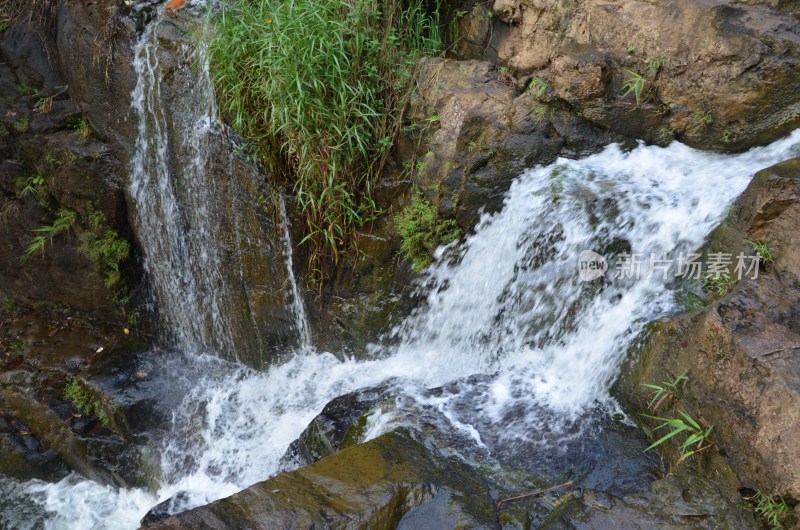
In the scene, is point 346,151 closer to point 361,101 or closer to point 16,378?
point 361,101

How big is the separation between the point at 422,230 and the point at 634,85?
63.9 inches

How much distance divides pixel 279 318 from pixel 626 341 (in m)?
2.64

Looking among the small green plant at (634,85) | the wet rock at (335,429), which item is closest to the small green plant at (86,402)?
the wet rock at (335,429)

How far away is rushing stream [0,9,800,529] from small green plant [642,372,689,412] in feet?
0.92

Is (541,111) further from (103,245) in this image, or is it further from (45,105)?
(45,105)

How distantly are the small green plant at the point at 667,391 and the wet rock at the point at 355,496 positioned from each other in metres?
0.98

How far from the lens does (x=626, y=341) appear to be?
3389mm

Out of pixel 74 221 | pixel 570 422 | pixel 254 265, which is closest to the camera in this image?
pixel 570 422

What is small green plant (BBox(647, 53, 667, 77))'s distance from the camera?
3893mm

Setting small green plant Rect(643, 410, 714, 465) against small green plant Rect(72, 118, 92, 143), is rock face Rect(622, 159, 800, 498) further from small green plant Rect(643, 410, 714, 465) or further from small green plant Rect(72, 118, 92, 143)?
small green plant Rect(72, 118, 92, 143)

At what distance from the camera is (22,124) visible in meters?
5.58

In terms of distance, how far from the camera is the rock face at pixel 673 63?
3656 mm

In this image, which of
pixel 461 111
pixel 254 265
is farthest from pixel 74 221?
pixel 461 111

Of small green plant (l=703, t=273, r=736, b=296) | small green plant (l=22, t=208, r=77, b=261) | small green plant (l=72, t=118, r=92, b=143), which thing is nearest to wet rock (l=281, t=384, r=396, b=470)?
small green plant (l=703, t=273, r=736, b=296)
